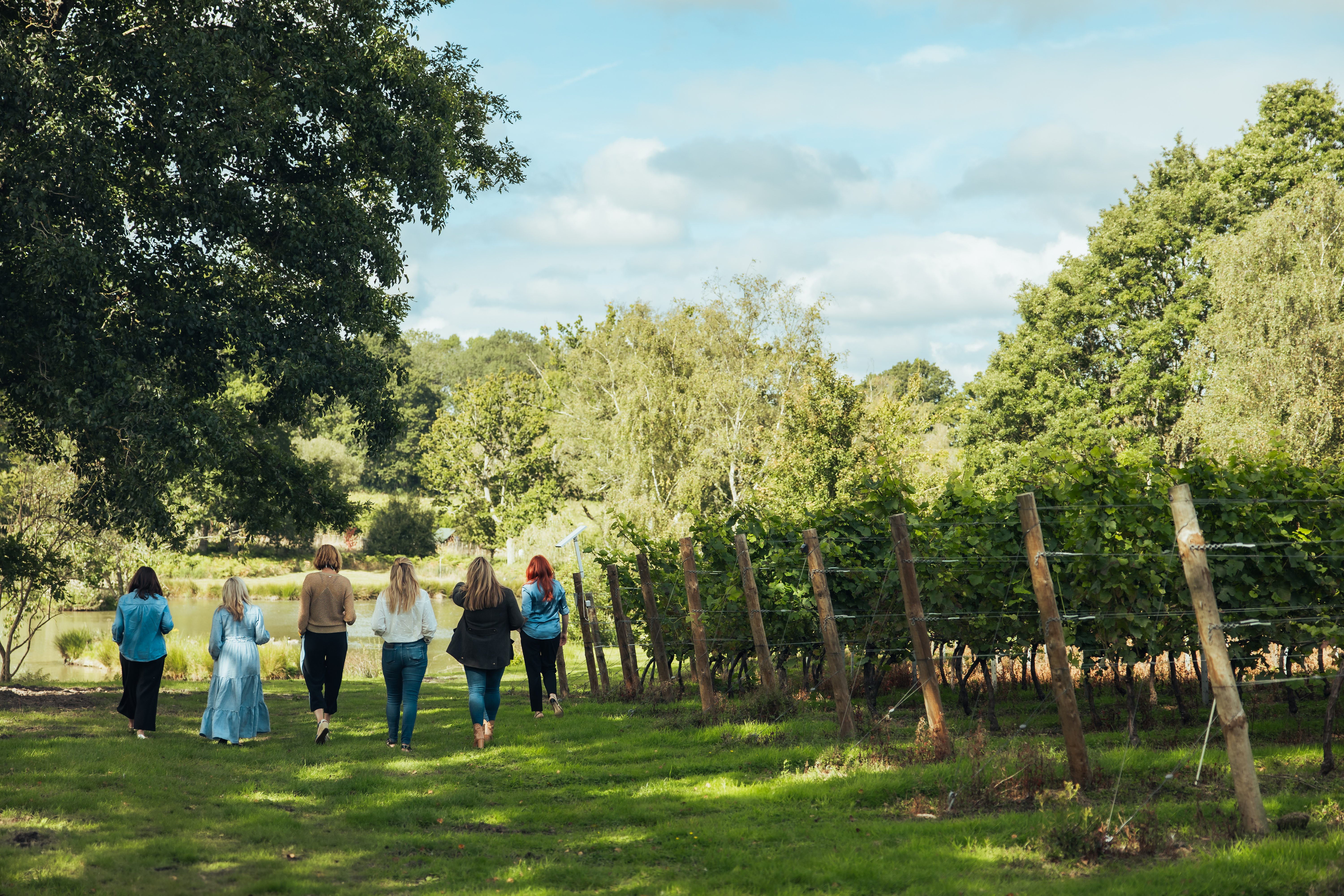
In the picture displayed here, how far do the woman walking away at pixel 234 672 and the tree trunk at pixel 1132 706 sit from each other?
331 inches

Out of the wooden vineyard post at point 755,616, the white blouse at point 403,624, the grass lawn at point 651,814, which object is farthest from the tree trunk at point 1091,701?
the white blouse at point 403,624

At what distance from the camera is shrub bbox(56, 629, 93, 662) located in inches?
951

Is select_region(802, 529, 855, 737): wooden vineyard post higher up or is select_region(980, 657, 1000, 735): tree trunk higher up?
select_region(802, 529, 855, 737): wooden vineyard post

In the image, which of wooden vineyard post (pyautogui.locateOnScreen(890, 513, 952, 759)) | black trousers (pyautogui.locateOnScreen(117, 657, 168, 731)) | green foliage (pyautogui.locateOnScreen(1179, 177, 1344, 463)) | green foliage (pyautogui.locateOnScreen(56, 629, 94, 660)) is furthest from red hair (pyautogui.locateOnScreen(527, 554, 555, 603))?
green foliage (pyautogui.locateOnScreen(1179, 177, 1344, 463))

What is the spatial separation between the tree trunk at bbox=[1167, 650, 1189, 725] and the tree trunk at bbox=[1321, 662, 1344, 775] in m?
1.66

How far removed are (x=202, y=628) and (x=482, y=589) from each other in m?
28.9

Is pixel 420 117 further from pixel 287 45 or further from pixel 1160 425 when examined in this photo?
pixel 1160 425

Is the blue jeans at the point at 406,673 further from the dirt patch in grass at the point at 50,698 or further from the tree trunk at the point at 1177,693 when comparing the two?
the tree trunk at the point at 1177,693

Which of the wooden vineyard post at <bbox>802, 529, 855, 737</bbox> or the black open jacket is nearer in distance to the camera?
the wooden vineyard post at <bbox>802, 529, 855, 737</bbox>

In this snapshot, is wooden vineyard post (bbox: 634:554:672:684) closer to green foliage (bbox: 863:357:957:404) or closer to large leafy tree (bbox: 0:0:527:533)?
large leafy tree (bbox: 0:0:527:533)

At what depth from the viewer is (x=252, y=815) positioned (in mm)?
7184

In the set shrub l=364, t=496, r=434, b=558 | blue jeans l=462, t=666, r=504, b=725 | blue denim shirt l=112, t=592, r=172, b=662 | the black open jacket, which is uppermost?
shrub l=364, t=496, r=434, b=558

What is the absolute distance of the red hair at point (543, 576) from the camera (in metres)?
12.4

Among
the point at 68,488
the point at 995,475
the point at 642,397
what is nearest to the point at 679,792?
the point at 68,488
